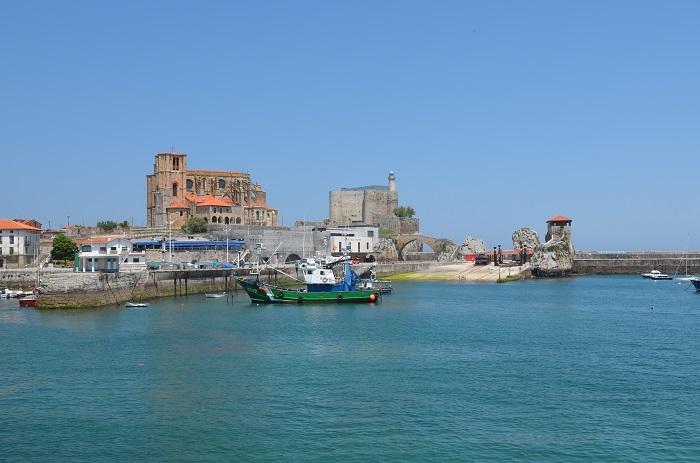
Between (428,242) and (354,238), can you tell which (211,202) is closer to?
(354,238)

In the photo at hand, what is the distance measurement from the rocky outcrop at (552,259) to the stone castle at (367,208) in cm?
2862

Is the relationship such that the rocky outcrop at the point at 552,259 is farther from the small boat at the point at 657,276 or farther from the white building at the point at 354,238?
the white building at the point at 354,238

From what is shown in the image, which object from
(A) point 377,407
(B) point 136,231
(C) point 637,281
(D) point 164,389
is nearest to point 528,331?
(A) point 377,407

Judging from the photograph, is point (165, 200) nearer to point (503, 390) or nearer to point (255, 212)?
point (255, 212)

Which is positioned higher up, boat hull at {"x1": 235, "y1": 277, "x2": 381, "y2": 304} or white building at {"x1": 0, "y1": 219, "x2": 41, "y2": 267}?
white building at {"x1": 0, "y1": 219, "x2": 41, "y2": 267}

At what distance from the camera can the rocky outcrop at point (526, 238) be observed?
363 feet

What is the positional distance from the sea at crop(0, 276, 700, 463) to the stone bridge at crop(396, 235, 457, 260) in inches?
2471

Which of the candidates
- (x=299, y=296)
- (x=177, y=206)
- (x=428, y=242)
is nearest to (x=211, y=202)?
(x=177, y=206)

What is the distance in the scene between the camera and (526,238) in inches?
4370

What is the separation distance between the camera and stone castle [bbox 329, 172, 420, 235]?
119681mm

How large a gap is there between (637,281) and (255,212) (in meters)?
50.3

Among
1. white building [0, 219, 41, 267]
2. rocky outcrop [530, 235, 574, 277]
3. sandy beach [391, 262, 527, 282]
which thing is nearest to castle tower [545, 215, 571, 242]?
rocky outcrop [530, 235, 574, 277]

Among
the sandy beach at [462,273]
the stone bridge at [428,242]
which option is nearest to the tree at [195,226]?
the sandy beach at [462,273]

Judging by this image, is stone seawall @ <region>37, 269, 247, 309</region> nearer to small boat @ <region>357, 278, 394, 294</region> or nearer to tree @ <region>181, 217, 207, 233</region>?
small boat @ <region>357, 278, 394, 294</region>
